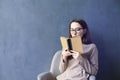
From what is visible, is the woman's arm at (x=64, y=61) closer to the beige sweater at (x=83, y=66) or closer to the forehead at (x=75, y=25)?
the beige sweater at (x=83, y=66)

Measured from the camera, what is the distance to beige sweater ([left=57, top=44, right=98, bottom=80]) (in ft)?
7.65

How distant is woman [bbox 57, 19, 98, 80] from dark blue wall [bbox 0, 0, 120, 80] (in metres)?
0.22

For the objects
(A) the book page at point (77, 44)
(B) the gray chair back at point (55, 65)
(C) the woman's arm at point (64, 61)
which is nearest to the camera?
(A) the book page at point (77, 44)

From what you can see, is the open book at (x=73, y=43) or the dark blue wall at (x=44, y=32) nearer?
the open book at (x=73, y=43)

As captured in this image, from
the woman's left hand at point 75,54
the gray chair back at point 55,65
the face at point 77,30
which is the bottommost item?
the gray chair back at point 55,65

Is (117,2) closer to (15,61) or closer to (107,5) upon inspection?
(107,5)

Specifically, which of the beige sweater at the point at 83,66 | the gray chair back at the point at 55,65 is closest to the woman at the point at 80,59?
the beige sweater at the point at 83,66

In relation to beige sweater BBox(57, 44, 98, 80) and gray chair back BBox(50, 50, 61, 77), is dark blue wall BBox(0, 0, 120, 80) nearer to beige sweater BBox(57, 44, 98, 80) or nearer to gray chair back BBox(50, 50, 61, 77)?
gray chair back BBox(50, 50, 61, 77)

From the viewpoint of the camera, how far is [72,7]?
266 centimetres

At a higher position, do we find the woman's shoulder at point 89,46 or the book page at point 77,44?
the book page at point 77,44

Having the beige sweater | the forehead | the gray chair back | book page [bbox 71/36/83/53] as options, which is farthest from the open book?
the gray chair back

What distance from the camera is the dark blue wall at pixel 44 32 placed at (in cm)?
260

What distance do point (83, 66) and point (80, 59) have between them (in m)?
0.08

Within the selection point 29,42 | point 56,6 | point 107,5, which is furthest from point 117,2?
→ point 29,42
